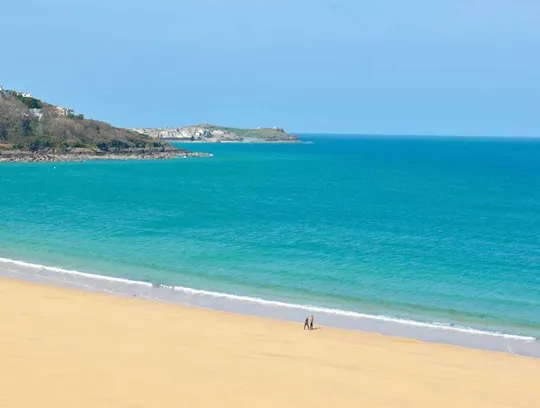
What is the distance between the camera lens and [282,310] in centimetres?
2425

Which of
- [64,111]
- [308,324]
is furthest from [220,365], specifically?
[64,111]

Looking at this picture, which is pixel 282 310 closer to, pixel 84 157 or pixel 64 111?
pixel 84 157

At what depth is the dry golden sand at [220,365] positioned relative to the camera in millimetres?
14820

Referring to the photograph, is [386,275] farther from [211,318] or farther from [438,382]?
[438,382]

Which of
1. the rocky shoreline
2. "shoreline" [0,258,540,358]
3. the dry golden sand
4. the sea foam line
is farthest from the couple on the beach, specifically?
the rocky shoreline

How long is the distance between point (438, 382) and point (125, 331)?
32.3 ft

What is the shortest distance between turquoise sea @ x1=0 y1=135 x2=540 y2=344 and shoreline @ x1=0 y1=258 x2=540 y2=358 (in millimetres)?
856

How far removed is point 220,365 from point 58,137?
10389 cm

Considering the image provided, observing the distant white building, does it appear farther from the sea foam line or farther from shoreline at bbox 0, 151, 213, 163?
the sea foam line

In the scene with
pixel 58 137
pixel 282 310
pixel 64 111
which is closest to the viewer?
pixel 282 310

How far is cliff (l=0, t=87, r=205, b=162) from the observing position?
347 feet

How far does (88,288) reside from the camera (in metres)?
26.5

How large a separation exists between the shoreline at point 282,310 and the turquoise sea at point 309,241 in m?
0.86

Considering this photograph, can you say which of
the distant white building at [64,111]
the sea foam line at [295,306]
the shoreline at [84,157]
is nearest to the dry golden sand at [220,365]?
the sea foam line at [295,306]
